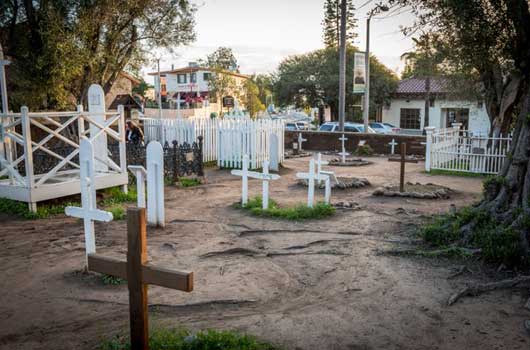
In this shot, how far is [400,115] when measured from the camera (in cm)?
4141

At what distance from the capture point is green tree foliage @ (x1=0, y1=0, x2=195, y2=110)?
15.6 metres

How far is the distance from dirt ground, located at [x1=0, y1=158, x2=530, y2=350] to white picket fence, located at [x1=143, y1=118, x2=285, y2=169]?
26.6ft

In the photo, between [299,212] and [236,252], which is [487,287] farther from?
[299,212]

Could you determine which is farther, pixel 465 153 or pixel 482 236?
pixel 465 153

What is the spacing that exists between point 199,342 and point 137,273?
108 cm

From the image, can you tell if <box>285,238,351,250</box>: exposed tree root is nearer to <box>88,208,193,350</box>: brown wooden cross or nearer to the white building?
<box>88,208,193,350</box>: brown wooden cross

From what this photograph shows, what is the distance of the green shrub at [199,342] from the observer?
13.2ft

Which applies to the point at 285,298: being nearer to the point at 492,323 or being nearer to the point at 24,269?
the point at 492,323

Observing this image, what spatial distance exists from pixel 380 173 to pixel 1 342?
1394 cm

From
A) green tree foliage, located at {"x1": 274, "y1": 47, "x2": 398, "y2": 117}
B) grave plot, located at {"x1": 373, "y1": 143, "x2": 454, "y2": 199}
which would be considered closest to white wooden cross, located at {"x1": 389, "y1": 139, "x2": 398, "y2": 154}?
grave plot, located at {"x1": 373, "y1": 143, "x2": 454, "y2": 199}

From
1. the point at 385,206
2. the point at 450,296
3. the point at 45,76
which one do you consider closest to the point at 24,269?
the point at 450,296

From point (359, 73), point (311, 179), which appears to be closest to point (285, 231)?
point (311, 179)

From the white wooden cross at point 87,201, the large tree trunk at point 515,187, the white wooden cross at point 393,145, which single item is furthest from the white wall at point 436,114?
the white wooden cross at point 87,201

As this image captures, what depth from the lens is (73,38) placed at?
15734mm
